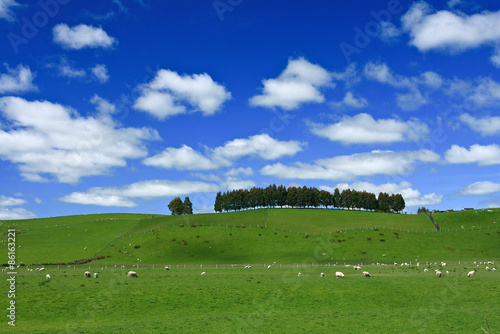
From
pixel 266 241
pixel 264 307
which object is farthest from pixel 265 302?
pixel 266 241

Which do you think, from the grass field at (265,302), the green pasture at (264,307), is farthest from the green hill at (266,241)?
the green pasture at (264,307)

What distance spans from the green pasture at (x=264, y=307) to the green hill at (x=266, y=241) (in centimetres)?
5449

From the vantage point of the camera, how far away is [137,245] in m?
110

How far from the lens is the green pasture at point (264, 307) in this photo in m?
26.9

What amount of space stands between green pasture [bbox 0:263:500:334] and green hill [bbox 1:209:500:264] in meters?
54.5

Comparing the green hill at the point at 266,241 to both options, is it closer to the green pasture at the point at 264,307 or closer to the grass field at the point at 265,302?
the grass field at the point at 265,302

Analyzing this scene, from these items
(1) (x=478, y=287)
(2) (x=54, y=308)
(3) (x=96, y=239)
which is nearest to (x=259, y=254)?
(3) (x=96, y=239)

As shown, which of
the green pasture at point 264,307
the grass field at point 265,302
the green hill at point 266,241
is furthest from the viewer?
the green hill at point 266,241

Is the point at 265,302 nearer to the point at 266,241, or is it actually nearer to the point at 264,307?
the point at 264,307

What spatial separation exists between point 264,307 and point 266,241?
264 ft

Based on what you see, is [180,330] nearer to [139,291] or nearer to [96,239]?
[139,291]

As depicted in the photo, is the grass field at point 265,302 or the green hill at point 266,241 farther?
the green hill at point 266,241

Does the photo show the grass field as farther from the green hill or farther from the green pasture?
the green hill

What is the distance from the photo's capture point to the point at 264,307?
3412 cm
